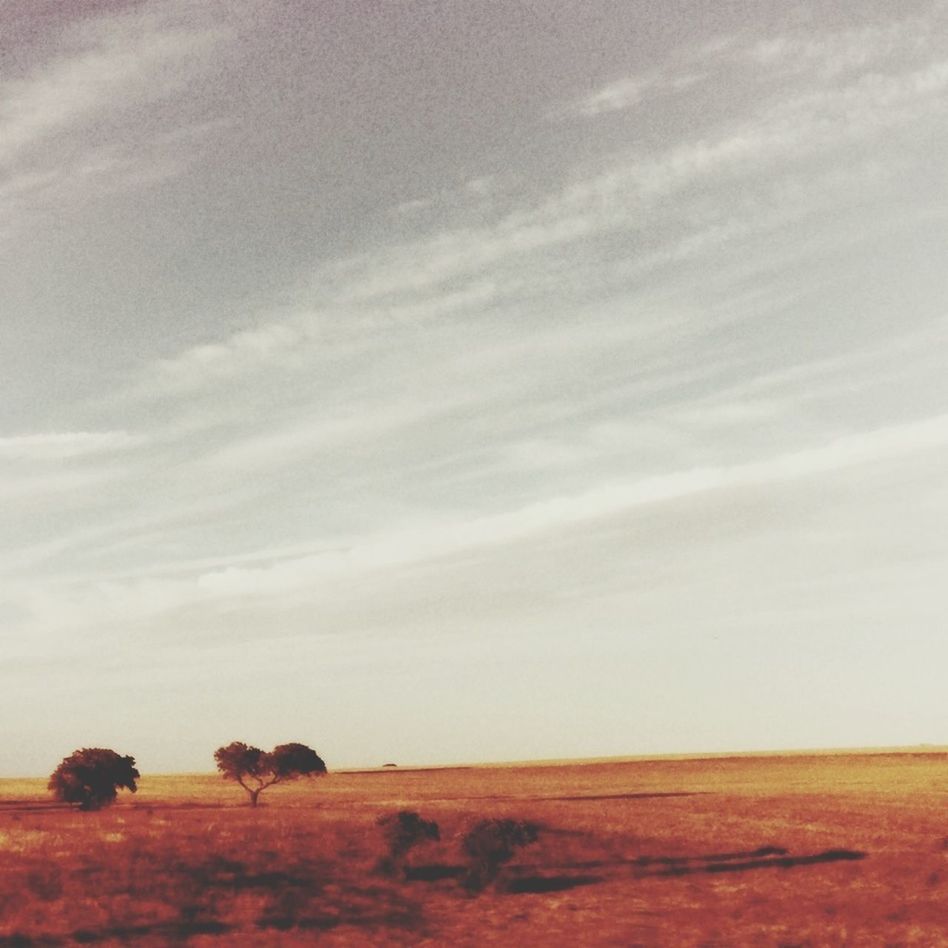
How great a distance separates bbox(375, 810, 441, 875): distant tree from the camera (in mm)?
41156

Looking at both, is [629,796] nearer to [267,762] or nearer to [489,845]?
[267,762]

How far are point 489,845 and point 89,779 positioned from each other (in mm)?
44711

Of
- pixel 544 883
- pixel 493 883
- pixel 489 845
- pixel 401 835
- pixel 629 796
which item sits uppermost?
pixel 401 835

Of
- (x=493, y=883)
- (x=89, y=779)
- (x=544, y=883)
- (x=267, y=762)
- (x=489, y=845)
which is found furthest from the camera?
(x=267, y=762)

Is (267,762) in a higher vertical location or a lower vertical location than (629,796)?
higher

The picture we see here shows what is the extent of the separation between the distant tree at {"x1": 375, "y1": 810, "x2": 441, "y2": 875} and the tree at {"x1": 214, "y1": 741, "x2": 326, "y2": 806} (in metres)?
37.9

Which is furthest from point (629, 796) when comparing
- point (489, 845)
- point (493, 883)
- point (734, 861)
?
point (493, 883)

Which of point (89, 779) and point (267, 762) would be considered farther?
point (267, 762)

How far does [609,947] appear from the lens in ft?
94.5

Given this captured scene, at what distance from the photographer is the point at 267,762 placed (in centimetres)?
7988

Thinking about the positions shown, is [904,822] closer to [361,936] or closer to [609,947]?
[609,947]

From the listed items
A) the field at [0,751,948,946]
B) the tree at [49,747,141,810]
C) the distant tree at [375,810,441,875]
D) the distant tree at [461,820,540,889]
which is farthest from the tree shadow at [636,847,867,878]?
the tree at [49,747,141,810]

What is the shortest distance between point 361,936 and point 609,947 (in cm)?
802

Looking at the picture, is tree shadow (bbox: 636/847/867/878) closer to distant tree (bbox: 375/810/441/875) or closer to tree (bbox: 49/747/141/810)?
distant tree (bbox: 375/810/441/875)
